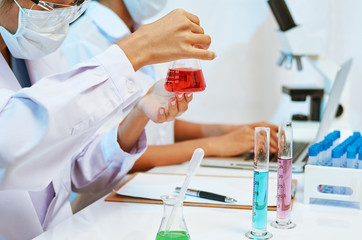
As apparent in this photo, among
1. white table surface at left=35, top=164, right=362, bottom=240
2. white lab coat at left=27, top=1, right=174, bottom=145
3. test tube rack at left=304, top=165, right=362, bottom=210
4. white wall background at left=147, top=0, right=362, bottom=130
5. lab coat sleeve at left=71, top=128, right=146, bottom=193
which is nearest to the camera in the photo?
white table surface at left=35, top=164, right=362, bottom=240

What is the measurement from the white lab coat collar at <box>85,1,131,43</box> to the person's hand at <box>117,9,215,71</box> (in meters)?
0.87

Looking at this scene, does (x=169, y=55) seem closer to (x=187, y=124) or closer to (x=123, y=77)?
(x=123, y=77)

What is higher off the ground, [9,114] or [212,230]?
[9,114]

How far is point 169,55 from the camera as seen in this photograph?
0.95 m

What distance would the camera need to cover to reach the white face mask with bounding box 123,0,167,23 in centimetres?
190

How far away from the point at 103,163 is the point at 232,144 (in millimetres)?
490

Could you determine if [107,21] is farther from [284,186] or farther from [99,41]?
[284,186]

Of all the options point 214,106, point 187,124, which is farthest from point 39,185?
point 214,106

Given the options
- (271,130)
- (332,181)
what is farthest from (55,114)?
(271,130)

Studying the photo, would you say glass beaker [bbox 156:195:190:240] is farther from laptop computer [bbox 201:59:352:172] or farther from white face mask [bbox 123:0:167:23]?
white face mask [bbox 123:0:167:23]

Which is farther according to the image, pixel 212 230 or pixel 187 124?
pixel 187 124

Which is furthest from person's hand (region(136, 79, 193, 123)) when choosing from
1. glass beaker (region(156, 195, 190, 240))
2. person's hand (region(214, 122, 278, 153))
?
person's hand (region(214, 122, 278, 153))

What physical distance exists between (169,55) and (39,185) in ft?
1.27

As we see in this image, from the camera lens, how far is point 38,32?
1144mm
